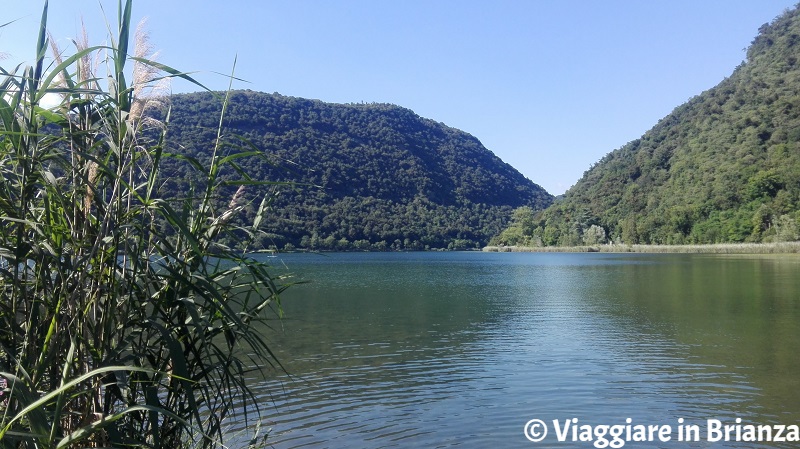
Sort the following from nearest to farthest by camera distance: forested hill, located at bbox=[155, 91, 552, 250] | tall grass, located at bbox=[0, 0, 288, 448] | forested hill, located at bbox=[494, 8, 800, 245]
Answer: tall grass, located at bbox=[0, 0, 288, 448]
forested hill, located at bbox=[494, 8, 800, 245]
forested hill, located at bbox=[155, 91, 552, 250]

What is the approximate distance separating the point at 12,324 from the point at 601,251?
313 ft

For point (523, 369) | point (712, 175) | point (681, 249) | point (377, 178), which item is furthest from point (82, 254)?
point (377, 178)

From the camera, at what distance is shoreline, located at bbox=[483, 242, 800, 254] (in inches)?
2232

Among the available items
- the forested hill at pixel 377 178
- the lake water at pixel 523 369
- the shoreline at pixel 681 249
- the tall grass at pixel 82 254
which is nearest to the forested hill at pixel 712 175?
the shoreline at pixel 681 249

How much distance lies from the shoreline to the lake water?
139 feet

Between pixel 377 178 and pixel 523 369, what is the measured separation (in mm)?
115226

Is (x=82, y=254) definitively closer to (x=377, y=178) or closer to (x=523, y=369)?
(x=523, y=369)

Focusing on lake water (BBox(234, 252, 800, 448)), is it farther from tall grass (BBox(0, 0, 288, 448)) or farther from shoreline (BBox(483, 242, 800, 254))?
shoreline (BBox(483, 242, 800, 254))

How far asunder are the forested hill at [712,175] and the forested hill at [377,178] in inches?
752

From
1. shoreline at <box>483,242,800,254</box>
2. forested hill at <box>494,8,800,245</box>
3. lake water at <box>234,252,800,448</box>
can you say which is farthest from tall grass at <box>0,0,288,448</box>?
forested hill at <box>494,8,800,245</box>

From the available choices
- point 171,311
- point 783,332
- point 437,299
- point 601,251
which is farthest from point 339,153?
point 171,311

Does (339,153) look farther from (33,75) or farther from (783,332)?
(33,75)

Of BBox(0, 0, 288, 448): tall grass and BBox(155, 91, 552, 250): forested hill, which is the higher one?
BBox(155, 91, 552, 250): forested hill

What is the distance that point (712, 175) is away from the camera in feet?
262
